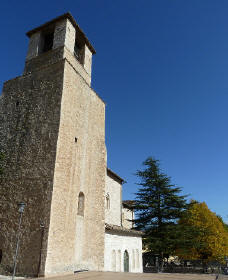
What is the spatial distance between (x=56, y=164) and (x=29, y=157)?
1.75m

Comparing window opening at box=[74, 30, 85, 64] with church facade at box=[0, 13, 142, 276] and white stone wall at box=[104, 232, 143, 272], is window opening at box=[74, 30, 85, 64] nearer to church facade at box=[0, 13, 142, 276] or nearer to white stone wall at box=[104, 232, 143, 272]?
church facade at box=[0, 13, 142, 276]

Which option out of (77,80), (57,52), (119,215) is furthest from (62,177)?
(119,215)

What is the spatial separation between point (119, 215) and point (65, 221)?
31.6 ft

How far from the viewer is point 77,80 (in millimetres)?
13367

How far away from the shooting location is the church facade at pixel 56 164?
955 centimetres

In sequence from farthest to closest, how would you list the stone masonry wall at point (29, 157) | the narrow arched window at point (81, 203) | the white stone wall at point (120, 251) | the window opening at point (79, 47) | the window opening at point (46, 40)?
the window opening at point (79, 47) → the window opening at point (46, 40) → the white stone wall at point (120, 251) → the narrow arched window at point (81, 203) → the stone masonry wall at point (29, 157)

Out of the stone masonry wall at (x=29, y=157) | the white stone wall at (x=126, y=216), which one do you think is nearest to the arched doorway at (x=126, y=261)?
the white stone wall at (x=126, y=216)

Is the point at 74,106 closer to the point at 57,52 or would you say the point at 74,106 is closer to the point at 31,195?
the point at 57,52

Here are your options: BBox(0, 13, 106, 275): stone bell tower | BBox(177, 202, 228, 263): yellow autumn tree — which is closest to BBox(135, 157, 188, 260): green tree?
BBox(177, 202, 228, 263): yellow autumn tree

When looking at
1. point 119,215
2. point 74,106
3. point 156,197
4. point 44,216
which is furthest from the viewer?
point 156,197

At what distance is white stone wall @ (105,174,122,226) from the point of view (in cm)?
1724

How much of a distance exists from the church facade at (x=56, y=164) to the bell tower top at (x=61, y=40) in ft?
0.21

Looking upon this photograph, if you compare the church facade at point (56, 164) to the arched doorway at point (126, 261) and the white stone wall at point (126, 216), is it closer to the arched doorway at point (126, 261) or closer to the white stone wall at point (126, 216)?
the arched doorway at point (126, 261)

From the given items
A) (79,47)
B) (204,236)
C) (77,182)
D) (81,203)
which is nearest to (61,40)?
(79,47)
